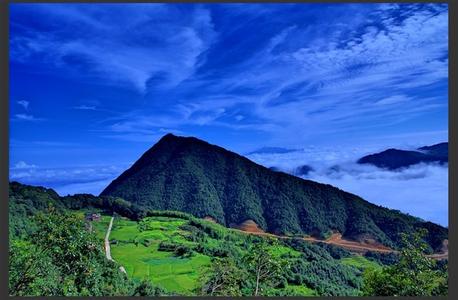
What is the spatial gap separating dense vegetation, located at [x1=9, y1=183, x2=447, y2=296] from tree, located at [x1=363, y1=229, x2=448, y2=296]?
59 mm

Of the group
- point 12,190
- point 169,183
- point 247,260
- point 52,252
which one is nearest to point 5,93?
point 52,252

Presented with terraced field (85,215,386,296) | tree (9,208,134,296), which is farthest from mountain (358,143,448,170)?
tree (9,208,134,296)

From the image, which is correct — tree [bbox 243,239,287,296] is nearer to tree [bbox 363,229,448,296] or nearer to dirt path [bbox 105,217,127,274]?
tree [bbox 363,229,448,296]

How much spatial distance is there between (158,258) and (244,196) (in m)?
4.79

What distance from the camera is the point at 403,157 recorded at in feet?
47.6

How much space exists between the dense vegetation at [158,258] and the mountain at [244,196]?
696 millimetres

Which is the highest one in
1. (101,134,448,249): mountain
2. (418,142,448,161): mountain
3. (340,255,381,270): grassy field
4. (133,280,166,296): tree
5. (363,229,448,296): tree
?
(418,142,448,161): mountain

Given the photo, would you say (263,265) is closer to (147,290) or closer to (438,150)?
(147,290)

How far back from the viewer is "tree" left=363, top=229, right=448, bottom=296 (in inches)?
382

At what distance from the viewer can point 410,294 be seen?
9742 millimetres

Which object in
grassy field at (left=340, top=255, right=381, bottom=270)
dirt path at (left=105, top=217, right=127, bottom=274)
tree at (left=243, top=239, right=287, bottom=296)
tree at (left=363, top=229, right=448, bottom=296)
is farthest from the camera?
grassy field at (left=340, top=255, right=381, bottom=270)

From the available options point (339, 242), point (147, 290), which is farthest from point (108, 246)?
point (339, 242)

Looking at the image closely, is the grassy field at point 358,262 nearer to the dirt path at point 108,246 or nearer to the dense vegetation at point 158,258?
the dense vegetation at point 158,258

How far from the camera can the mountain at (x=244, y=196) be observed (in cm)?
1745
